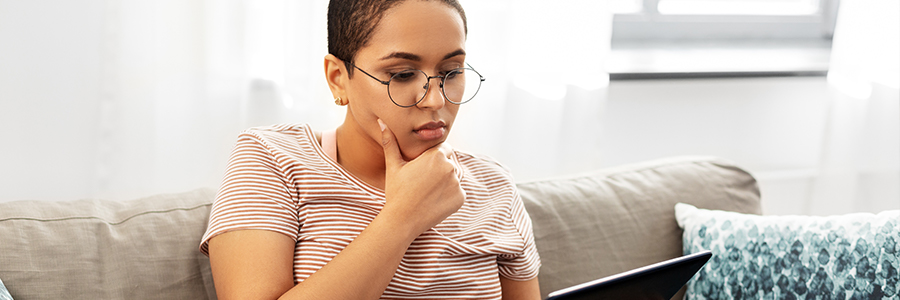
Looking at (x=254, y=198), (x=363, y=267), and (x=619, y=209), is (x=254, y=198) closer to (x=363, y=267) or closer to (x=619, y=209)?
(x=363, y=267)

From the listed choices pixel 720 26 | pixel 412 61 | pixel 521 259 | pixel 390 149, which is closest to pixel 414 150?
pixel 390 149

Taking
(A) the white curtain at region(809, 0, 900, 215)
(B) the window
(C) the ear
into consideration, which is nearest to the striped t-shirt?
(C) the ear

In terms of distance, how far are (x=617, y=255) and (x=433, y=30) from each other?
0.76m

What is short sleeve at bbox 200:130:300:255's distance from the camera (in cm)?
92

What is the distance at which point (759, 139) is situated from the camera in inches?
94.4

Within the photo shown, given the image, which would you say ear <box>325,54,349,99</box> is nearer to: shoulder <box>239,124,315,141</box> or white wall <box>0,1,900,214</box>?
shoulder <box>239,124,315,141</box>

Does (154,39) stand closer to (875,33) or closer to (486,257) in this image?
(486,257)

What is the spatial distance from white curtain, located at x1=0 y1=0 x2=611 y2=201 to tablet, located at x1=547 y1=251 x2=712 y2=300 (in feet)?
3.20

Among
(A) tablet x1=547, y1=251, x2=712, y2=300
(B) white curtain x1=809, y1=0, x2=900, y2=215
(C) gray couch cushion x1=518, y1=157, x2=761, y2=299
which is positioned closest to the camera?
(A) tablet x1=547, y1=251, x2=712, y2=300

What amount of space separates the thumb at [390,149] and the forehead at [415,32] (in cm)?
12

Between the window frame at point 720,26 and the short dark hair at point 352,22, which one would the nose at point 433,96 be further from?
the window frame at point 720,26

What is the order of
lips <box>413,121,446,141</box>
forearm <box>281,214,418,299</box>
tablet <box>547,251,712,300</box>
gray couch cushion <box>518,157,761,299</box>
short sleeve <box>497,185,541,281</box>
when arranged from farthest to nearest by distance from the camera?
gray couch cushion <box>518,157,761,299</box> < short sleeve <box>497,185,541,281</box> < lips <box>413,121,446,141</box> < forearm <box>281,214,418,299</box> < tablet <box>547,251,712,300</box>

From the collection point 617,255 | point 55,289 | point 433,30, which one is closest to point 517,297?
point 617,255

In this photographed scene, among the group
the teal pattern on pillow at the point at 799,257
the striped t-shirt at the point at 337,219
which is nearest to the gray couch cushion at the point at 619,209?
the teal pattern on pillow at the point at 799,257
